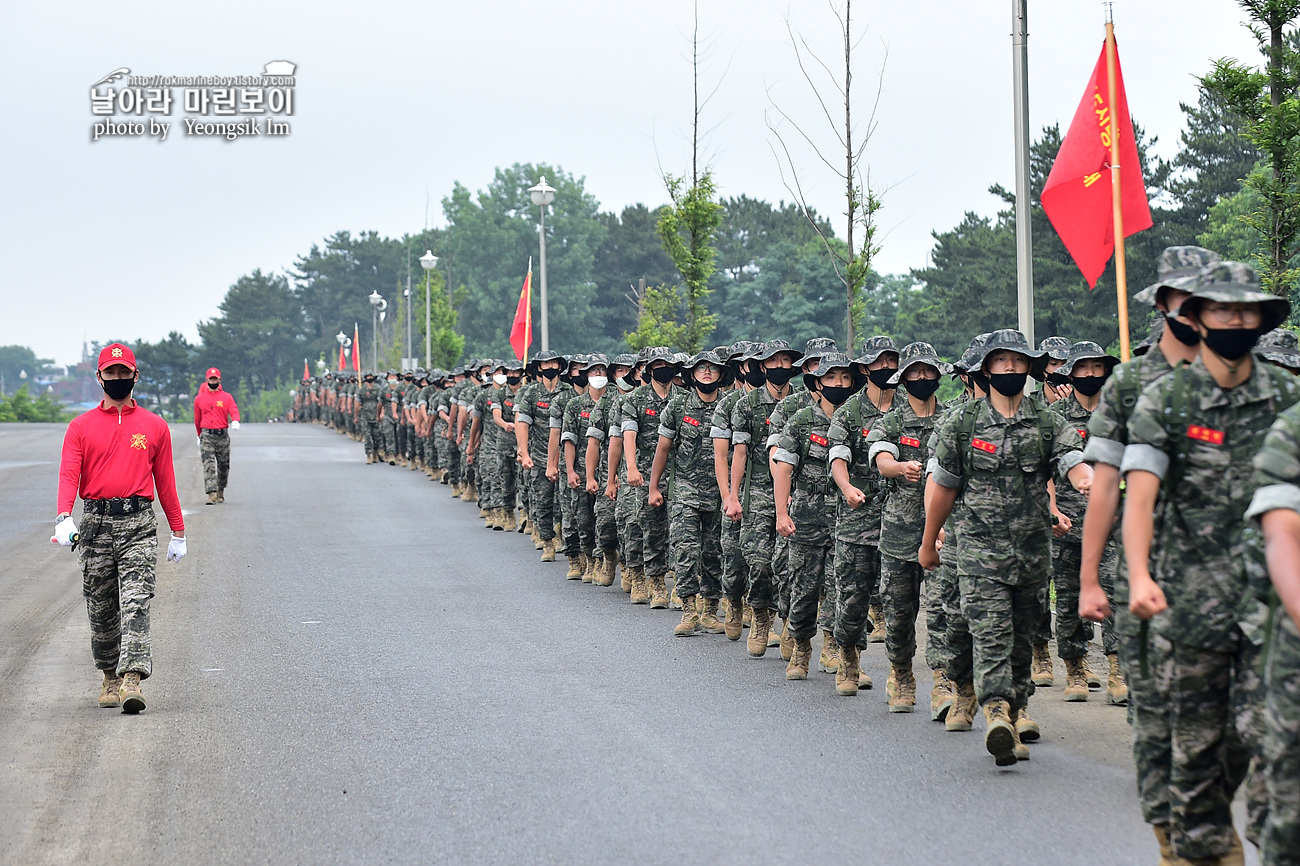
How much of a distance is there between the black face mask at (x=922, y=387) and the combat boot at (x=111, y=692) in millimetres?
4972

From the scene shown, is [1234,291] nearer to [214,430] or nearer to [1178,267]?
[1178,267]

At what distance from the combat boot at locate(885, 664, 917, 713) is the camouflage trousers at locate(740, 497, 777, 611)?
6.11ft

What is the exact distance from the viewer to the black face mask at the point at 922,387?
332 inches

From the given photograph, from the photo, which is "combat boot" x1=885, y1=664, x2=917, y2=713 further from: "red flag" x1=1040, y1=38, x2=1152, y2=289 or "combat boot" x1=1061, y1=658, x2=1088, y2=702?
"red flag" x1=1040, y1=38, x2=1152, y2=289

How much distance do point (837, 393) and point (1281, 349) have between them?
8.69 feet

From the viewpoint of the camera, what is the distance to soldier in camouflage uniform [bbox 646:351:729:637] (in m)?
11.9

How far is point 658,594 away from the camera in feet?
43.2

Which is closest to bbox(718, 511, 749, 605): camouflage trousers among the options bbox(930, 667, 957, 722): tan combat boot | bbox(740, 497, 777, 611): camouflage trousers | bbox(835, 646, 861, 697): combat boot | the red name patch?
bbox(740, 497, 777, 611): camouflage trousers

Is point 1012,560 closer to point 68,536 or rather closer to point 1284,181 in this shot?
point 68,536

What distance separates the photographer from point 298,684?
9.59 meters

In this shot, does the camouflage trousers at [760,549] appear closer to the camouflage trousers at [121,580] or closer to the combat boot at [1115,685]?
the combat boot at [1115,685]

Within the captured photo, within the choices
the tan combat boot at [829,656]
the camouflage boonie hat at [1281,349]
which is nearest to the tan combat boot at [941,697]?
the tan combat boot at [829,656]

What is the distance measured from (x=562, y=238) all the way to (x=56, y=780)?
102 metres

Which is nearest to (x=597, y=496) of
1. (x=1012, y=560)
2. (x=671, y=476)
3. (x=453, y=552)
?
(x=671, y=476)
